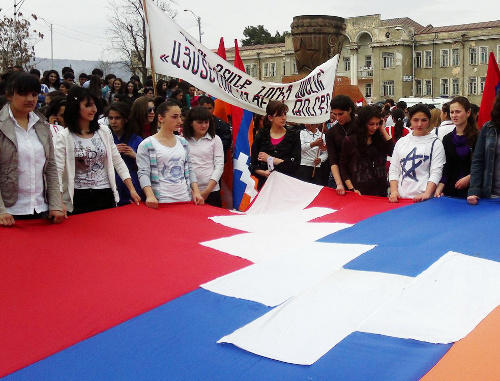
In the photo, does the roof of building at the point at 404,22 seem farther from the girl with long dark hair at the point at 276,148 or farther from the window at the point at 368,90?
the girl with long dark hair at the point at 276,148

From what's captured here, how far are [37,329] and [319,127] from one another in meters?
5.30

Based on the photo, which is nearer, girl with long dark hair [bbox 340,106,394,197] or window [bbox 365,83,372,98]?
girl with long dark hair [bbox 340,106,394,197]

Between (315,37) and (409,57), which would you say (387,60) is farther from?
(315,37)

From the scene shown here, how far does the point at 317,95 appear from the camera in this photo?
679 centimetres

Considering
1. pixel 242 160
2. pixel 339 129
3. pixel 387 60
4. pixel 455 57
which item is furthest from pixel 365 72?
pixel 339 129

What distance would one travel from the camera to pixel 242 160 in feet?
23.0

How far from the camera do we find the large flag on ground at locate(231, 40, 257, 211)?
21.7 ft

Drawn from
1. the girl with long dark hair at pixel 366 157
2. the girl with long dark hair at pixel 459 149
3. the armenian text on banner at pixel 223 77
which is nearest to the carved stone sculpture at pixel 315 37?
the armenian text on banner at pixel 223 77

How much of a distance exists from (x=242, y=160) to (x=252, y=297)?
3964mm

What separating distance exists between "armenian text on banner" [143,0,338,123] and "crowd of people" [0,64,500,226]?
1.51ft

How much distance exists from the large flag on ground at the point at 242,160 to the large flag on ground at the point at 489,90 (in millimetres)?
2349

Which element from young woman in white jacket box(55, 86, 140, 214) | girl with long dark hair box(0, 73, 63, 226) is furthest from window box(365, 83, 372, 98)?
girl with long dark hair box(0, 73, 63, 226)

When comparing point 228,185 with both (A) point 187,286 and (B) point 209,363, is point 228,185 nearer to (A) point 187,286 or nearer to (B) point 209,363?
(A) point 187,286

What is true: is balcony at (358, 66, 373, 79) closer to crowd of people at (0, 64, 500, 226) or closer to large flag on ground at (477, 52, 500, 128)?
crowd of people at (0, 64, 500, 226)
